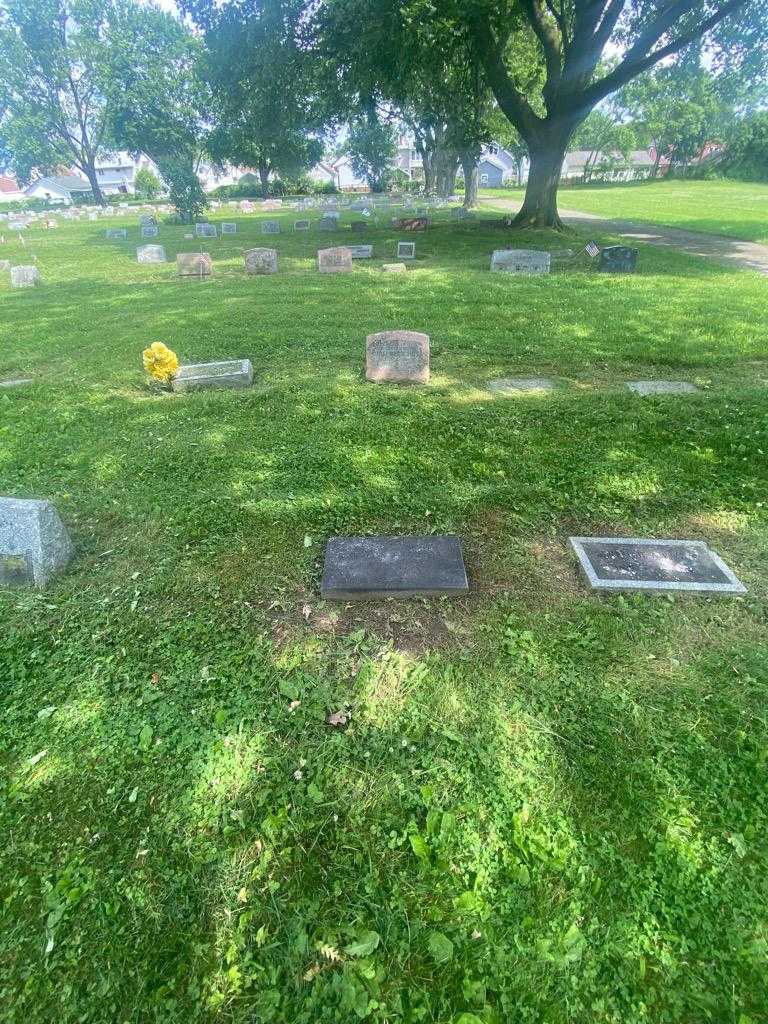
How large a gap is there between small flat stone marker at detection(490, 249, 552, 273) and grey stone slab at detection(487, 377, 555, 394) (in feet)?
24.7

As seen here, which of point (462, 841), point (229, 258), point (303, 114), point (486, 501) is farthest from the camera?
point (303, 114)

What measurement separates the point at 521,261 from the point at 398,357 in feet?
26.6

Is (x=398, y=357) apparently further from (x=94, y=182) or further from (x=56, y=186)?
(x=56, y=186)

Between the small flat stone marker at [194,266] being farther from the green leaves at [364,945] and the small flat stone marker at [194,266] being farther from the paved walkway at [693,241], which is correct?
the green leaves at [364,945]

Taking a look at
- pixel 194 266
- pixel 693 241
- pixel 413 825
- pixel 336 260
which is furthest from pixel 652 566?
pixel 693 241

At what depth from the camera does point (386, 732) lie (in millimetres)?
2422

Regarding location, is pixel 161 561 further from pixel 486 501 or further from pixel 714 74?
pixel 714 74

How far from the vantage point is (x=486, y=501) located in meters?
4.04

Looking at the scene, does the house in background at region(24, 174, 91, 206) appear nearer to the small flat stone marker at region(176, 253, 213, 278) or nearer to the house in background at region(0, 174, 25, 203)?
the house in background at region(0, 174, 25, 203)

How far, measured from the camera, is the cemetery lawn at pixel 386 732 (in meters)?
1.71

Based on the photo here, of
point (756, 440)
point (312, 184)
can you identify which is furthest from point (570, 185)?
point (756, 440)

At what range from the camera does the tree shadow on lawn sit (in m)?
1.70

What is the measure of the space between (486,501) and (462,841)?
2.46 metres

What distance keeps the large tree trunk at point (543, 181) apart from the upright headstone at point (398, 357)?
15450 millimetres
